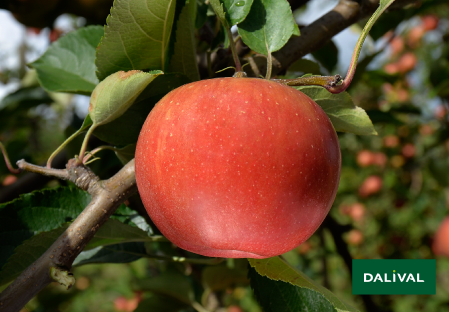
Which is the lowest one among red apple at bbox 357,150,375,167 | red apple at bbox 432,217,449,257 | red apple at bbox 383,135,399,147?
red apple at bbox 357,150,375,167

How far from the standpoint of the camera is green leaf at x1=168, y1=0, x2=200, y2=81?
474 millimetres

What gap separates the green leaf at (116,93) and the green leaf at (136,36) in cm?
4

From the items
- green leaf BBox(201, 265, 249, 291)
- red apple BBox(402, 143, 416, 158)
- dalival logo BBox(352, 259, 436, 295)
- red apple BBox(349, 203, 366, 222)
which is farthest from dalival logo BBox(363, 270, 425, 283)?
red apple BBox(349, 203, 366, 222)

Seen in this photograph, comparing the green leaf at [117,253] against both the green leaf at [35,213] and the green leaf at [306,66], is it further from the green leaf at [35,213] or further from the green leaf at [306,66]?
the green leaf at [306,66]

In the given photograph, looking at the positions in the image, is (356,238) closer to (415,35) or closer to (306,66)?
(415,35)

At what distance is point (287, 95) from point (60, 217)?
352mm

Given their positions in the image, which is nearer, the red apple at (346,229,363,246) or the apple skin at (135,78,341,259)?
the apple skin at (135,78,341,259)

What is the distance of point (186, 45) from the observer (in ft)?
1.66

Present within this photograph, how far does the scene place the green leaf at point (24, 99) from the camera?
3.91ft

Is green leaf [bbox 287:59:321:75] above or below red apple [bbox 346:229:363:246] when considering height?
above

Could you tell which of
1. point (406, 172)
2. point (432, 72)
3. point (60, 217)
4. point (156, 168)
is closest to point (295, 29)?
point (156, 168)

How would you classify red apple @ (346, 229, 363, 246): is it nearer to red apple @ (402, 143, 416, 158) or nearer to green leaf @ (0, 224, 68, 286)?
red apple @ (402, 143, 416, 158)

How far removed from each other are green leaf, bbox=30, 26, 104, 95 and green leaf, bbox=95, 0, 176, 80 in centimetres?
21

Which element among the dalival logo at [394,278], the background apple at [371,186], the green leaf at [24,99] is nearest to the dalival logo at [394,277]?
the dalival logo at [394,278]
